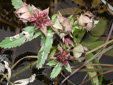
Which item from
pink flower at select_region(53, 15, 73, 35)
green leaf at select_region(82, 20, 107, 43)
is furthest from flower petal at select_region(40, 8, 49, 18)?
green leaf at select_region(82, 20, 107, 43)

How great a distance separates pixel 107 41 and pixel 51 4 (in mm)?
712

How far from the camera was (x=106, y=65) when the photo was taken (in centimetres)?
177

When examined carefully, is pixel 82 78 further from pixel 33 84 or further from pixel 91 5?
pixel 91 5

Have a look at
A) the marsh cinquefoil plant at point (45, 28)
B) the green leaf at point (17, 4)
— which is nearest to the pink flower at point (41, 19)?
the marsh cinquefoil plant at point (45, 28)

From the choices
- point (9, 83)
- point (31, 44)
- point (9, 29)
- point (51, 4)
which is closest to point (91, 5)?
point (51, 4)

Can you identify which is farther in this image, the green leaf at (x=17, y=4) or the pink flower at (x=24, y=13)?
the green leaf at (x=17, y=4)

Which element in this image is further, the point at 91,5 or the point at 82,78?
the point at 91,5

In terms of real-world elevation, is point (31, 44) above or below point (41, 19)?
below

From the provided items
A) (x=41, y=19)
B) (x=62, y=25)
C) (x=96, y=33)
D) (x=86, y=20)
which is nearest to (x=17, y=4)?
(x=41, y=19)

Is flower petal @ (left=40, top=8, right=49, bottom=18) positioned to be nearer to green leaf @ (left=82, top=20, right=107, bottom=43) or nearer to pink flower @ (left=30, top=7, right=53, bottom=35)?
pink flower @ (left=30, top=7, right=53, bottom=35)

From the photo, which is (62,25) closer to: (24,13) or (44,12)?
(44,12)

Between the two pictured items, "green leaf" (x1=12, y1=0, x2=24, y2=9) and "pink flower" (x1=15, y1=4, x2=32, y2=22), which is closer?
"pink flower" (x1=15, y1=4, x2=32, y2=22)

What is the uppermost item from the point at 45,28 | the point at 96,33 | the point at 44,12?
the point at 44,12

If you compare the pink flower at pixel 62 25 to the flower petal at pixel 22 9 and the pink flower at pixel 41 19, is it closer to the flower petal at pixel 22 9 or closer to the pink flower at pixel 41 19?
the pink flower at pixel 41 19
